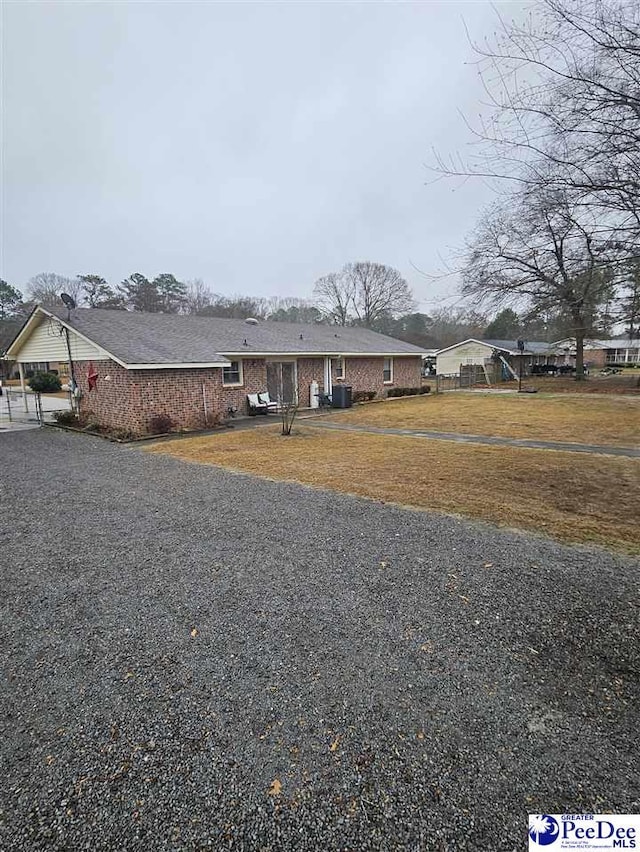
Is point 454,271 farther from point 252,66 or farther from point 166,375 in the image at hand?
point 252,66

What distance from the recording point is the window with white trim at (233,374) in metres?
14.7

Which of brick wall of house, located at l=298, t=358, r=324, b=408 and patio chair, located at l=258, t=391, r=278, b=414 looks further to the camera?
brick wall of house, located at l=298, t=358, r=324, b=408

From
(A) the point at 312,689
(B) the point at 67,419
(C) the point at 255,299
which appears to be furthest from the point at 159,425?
(C) the point at 255,299

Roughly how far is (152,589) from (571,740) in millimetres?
3056

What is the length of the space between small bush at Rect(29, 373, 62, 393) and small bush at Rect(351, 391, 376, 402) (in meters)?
18.1

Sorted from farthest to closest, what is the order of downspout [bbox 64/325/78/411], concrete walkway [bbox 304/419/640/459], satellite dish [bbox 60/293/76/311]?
1. downspout [bbox 64/325/78/411]
2. satellite dish [bbox 60/293/76/311]
3. concrete walkway [bbox 304/419/640/459]

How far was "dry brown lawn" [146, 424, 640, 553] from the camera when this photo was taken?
491cm

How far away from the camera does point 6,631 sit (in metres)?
2.93

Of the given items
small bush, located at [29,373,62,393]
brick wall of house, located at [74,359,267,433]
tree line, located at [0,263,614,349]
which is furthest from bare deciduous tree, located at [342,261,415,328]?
brick wall of house, located at [74,359,267,433]

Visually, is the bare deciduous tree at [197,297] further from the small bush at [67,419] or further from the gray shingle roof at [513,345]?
the small bush at [67,419]

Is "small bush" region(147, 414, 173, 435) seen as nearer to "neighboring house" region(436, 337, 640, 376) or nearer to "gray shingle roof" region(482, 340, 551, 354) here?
"neighboring house" region(436, 337, 640, 376)

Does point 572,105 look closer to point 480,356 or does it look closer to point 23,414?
point 23,414

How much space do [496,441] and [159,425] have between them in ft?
30.2

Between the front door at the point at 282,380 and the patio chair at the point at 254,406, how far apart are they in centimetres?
107
